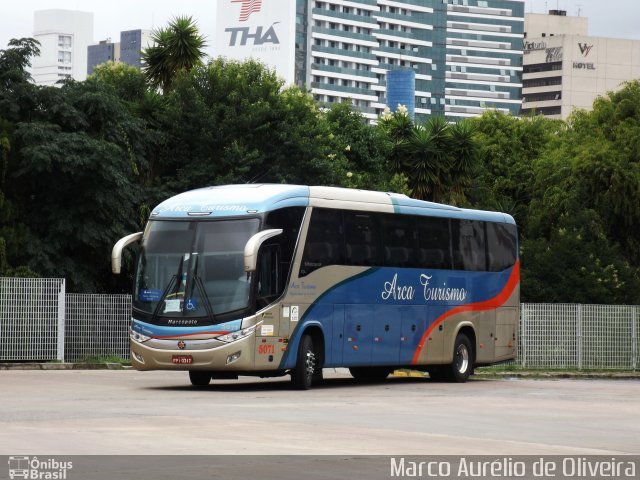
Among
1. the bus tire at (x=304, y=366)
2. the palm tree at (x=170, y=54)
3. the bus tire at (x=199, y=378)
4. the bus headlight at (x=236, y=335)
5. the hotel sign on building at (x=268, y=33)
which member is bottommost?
the bus tire at (x=199, y=378)

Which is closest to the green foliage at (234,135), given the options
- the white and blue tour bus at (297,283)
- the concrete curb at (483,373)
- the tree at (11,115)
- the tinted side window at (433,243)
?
the tree at (11,115)

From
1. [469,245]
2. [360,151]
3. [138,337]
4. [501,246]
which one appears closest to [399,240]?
[469,245]

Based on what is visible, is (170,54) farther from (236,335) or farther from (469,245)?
(236,335)

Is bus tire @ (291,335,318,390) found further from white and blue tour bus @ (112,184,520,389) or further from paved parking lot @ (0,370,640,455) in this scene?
paved parking lot @ (0,370,640,455)

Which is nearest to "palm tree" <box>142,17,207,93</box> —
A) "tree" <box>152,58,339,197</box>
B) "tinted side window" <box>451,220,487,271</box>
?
"tree" <box>152,58,339,197</box>

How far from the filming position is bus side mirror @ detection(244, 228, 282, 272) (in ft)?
77.5

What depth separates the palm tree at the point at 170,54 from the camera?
4897 centimetres

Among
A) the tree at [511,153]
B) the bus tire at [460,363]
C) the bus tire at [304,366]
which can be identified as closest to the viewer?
the bus tire at [304,366]

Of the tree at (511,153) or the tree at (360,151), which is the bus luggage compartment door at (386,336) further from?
the tree at (511,153)

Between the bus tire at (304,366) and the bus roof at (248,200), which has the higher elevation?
the bus roof at (248,200)

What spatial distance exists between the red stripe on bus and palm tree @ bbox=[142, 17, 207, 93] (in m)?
19.1

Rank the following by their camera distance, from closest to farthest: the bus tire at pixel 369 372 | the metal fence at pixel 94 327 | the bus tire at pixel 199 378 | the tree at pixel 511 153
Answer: the bus tire at pixel 199 378 → the bus tire at pixel 369 372 → the metal fence at pixel 94 327 → the tree at pixel 511 153

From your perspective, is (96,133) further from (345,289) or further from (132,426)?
(132,426)

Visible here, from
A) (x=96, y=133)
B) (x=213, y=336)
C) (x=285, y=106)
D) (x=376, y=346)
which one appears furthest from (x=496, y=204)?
(x=213, y=336)
